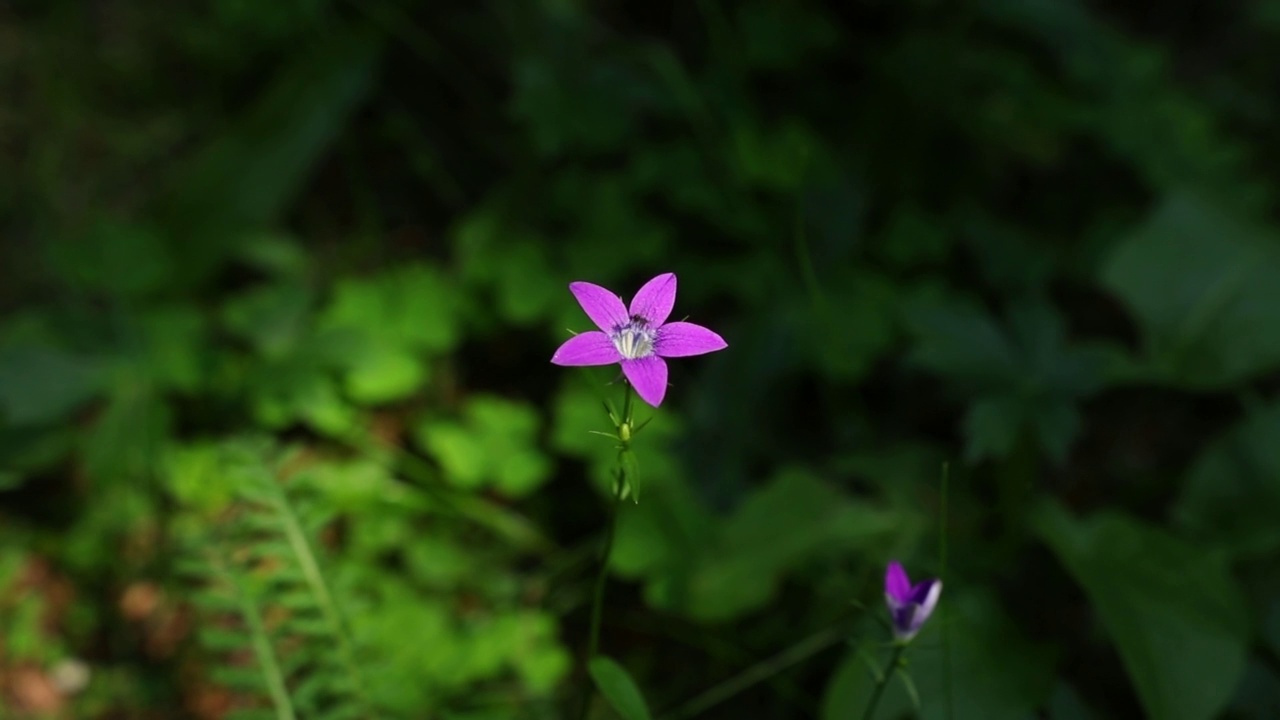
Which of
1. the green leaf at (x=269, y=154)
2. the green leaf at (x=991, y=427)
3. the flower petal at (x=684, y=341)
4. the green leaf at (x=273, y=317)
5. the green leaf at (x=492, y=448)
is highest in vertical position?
the green leaf at (x=269, y=154)

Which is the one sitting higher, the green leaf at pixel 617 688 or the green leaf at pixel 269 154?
the green leaf at pixel 269 154

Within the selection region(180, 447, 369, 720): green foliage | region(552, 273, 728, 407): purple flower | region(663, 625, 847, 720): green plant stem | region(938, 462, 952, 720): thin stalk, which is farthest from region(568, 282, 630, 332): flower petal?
region(663, 625, 847, 720): green plant stem

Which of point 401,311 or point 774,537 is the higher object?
point 401,311

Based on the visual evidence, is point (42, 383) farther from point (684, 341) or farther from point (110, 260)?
point (684, 341)

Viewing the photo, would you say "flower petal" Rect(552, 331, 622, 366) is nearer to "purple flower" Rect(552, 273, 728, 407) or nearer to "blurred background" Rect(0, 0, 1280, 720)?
"purple flower" Rect(552, 273, 728, 407)

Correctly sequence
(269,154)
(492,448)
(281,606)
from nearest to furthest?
(281,606), (492,448), (269,154)

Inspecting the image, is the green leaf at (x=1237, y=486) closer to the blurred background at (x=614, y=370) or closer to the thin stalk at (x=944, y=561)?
the blurred background at (x=614, y=370)


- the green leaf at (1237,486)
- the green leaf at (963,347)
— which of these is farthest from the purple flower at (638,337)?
the green leaf at (1237,486)

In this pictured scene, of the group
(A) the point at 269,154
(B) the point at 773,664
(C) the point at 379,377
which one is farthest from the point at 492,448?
(A) the point at 269,154
